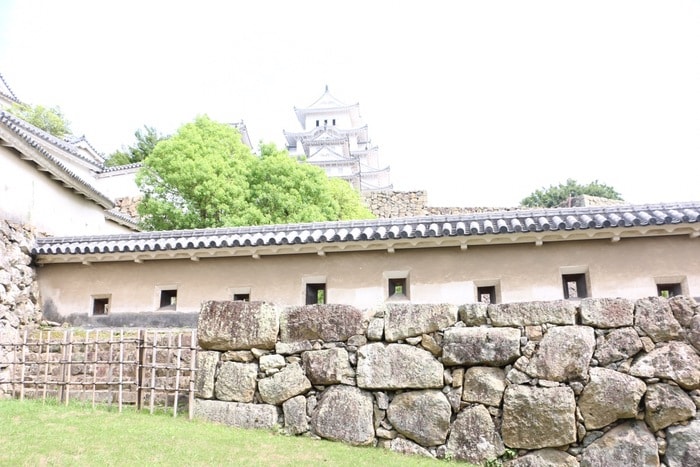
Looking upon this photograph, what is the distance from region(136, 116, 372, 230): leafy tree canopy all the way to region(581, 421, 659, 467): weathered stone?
12049 millimetres

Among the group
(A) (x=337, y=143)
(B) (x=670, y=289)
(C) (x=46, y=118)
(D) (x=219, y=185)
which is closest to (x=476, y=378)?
(B) (x=670, y=289)

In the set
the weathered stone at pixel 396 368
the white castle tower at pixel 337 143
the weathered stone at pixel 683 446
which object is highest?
the white castle tower at pixel 337 143

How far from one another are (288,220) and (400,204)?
41.5 feet

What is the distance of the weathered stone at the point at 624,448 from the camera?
5.80m

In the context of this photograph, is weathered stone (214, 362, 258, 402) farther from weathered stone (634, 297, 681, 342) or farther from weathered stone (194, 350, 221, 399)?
weathered stone (634, 297, 681, 342)

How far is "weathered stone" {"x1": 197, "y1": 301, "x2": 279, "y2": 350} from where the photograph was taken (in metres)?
7.02

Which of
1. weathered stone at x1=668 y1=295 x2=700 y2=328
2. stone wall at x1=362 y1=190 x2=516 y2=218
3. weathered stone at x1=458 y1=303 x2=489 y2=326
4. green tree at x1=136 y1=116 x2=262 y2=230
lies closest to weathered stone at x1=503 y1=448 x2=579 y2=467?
weathered stone at x1=458 y1=303 x2=489 y2=326

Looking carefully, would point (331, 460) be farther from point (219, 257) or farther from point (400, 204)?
point (400, 204)

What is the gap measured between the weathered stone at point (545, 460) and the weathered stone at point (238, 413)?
2.87m

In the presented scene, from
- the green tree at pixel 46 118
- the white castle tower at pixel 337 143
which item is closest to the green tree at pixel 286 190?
the green tree at pixel 46 118

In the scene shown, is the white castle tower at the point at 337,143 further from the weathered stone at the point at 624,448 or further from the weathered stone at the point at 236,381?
the weathered stone at the point at 624,448

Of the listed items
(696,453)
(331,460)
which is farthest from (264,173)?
(696,453)

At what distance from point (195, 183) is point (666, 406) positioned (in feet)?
45.9

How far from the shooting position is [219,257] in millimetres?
10203
